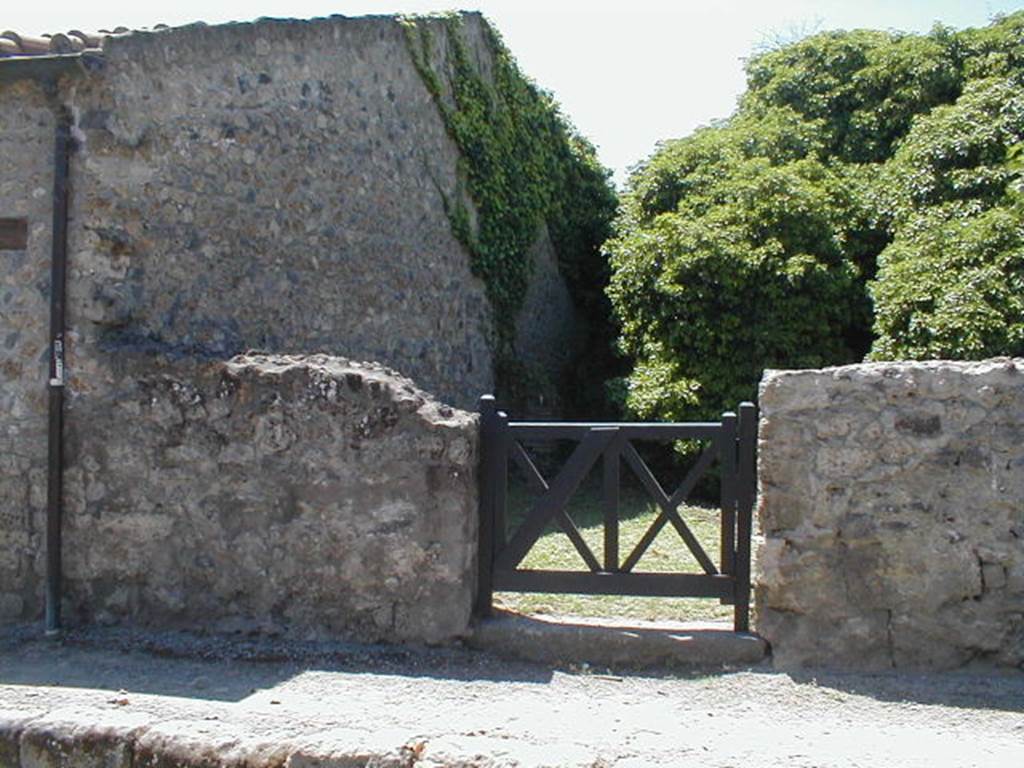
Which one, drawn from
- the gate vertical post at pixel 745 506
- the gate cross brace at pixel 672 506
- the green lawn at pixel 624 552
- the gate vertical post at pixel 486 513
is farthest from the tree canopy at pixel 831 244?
the gate vertical post at pixel 486 513

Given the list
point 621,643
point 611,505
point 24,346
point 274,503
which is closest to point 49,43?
point 24,346

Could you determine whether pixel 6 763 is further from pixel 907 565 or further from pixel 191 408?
pixel 907 565

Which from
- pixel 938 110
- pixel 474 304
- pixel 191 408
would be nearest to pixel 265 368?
pixel 191 408

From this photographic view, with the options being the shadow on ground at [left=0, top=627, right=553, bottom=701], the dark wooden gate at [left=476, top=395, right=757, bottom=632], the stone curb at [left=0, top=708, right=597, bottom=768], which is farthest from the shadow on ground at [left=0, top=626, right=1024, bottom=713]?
the stone curb at [left=0, top=708, right=597, bottom=768]

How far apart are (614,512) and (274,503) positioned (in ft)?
6.13

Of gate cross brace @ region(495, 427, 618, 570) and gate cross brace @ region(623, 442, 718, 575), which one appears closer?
gate cross brace @ region(623, 442, 718, 575)

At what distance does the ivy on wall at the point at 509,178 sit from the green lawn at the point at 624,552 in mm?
2332

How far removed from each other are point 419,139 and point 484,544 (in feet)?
18.1

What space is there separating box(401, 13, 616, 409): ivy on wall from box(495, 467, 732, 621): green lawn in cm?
233

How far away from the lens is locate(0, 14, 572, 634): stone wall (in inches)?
235

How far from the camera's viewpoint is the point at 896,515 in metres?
5.22

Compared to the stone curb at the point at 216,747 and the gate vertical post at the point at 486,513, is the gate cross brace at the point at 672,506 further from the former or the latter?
the stone curb at the point at 216,747

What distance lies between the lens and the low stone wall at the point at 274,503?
5543 millimetres

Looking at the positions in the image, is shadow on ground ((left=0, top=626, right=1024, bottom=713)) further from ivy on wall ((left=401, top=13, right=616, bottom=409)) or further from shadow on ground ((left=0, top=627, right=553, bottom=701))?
ivy on wall ((left=401, top=13, right=616, bottom=409))
